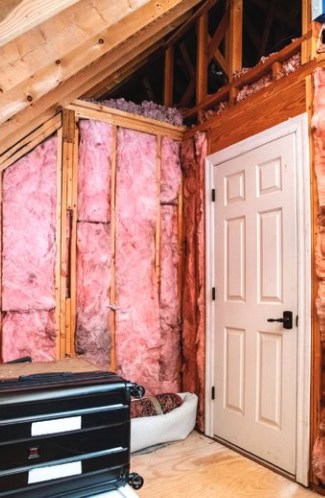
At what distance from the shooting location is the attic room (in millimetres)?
2219

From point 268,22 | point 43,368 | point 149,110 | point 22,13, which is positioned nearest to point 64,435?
point 43,368

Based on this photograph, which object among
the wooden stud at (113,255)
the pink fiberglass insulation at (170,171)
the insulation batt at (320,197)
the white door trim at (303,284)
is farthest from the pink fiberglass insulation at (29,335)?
the insulation batt at (320,197)

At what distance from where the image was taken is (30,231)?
109 inches

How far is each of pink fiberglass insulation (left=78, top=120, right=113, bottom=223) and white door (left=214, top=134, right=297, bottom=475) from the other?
89cm

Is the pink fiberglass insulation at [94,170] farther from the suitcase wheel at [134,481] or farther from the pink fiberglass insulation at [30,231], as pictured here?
the suitcase wheel at [134,481]

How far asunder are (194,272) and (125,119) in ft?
4.56

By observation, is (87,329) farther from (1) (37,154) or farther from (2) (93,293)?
(1) (37,154)

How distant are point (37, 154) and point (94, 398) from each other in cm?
220

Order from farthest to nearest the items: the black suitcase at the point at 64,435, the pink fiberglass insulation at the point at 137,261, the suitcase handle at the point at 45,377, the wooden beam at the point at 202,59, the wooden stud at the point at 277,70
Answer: the wooden beam at the point at 202,59
the pink fiberglass insulation at the point at 137,261
the wooden stud at the point at 277,70
the suitcase handle at the point at 45,377
the black suitcase at the point at 64,435

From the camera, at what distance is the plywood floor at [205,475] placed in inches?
85.4

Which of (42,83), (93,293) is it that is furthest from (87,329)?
(42,83)

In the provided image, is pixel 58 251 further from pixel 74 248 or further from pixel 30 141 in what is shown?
pixel 30 141

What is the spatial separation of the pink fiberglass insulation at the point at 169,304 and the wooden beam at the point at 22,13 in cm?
225

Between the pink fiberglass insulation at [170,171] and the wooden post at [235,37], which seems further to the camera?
the pink fiberglass insulation at [170,171]
